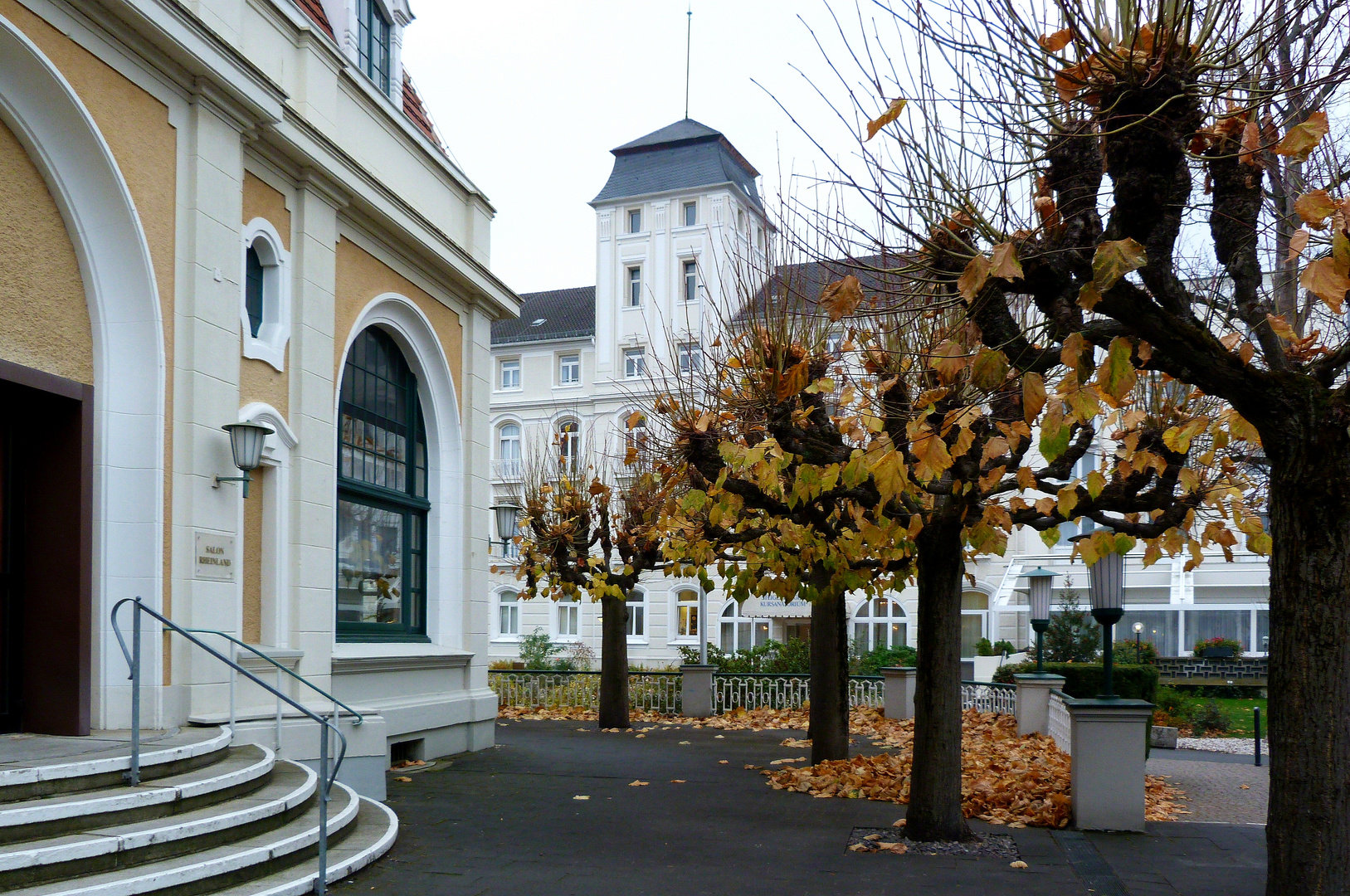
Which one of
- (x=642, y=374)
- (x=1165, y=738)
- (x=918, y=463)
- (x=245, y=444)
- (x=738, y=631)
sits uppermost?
(x=642, y=374)

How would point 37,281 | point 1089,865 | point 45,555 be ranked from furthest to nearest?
point 45,555, point 37,281, point 1089,865

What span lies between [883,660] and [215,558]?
2201cm

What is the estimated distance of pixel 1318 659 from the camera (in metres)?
5.59

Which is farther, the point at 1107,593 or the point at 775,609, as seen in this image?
the point at 775,609

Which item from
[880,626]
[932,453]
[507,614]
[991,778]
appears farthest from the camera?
[507,614]

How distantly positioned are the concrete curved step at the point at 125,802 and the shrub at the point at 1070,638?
21246 millimetres

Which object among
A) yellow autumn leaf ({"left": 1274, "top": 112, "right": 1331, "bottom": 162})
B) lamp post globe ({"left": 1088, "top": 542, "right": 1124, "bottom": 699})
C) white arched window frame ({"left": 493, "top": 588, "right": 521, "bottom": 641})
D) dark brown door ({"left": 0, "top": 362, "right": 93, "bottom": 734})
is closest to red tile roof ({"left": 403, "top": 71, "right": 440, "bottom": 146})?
dark brown door ({"left": 0, "top": 362, "right": 93, "bottom": 734})

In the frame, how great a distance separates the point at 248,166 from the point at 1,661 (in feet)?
17.1

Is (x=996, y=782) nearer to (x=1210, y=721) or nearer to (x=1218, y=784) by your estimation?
(x=1218, y=784)

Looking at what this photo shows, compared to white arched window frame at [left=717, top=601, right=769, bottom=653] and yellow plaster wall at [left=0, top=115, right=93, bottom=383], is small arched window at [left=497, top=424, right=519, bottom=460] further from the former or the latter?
yellow plaster wall at [left=0, top=115, right=93, bottom=383]

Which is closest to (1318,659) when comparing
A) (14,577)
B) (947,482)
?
(947,482)

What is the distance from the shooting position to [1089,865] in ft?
28.9

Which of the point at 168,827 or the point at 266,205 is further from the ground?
the point at 266,205

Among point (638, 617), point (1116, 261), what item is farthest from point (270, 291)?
point (638, 617)
